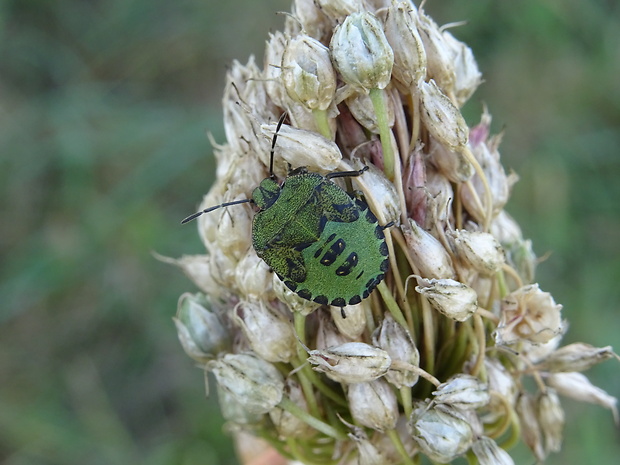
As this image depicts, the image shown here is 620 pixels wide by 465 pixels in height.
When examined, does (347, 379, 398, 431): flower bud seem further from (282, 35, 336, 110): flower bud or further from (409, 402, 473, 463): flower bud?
(282, 35, 336, 110): flower bud

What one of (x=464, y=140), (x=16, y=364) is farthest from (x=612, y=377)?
(x=16, y=364)

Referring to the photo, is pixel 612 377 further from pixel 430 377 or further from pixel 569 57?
pixel 430 377

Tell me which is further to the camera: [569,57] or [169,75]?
[169,75]

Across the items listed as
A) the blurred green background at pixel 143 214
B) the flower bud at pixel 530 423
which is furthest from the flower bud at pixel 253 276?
the blurred green background at pixel 143 214

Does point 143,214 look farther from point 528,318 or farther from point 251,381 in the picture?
Result: point 528,318

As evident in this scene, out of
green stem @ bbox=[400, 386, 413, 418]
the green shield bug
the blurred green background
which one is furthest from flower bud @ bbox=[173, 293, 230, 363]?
the blurred green background
